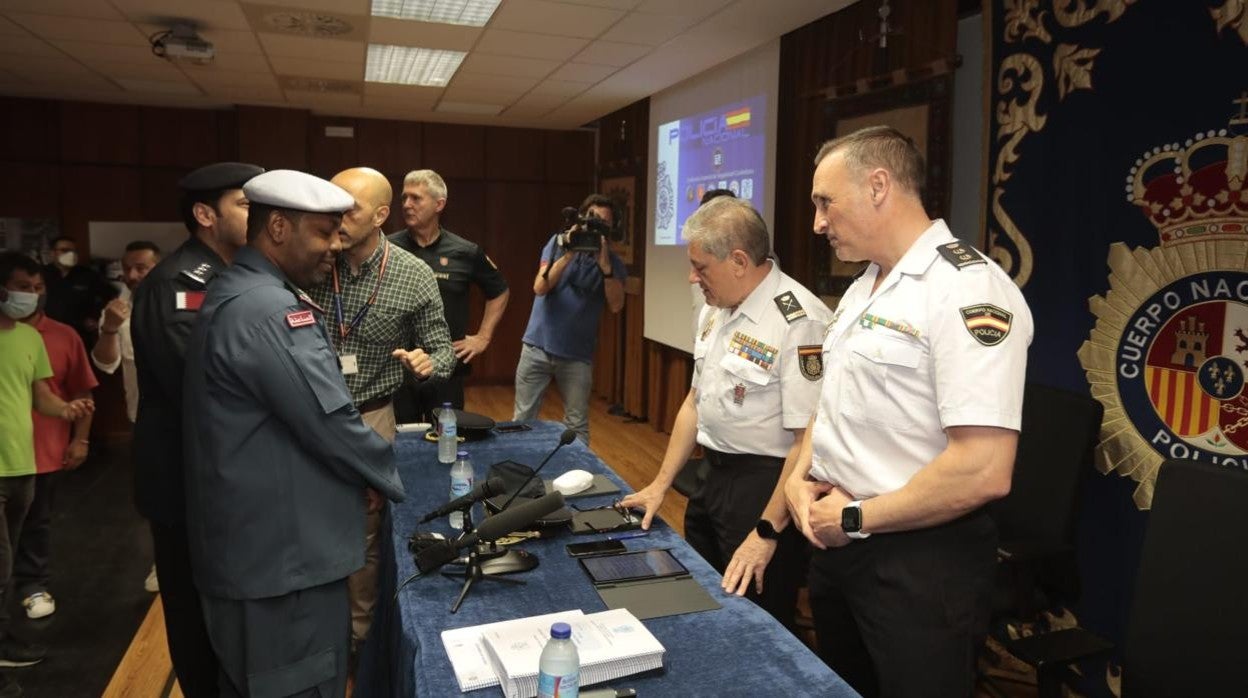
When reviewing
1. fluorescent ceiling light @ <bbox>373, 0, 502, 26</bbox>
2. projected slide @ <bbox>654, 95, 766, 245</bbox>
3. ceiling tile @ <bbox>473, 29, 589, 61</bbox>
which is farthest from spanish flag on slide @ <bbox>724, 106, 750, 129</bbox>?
fluorescent ceiling light @ <bbox>373, 0, 502, 26</bbox>

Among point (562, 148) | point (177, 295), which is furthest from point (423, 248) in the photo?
point (562, 148)

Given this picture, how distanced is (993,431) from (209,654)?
2117 mm

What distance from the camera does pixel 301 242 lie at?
1646 millimetres

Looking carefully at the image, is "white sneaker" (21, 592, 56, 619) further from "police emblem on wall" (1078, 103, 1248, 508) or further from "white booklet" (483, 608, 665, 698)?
"police emblem on wall" (1078, 103, 1248, 508)

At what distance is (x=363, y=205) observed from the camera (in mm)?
2594

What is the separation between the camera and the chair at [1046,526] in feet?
6.75

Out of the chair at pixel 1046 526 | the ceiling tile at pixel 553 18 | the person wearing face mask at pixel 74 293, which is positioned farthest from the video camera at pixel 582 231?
the person wearing face mask at pixel 74 293

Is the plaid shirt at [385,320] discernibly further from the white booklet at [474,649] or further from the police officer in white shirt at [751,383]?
the white booklet at [474,649]

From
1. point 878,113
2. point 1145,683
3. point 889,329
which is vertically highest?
point 878,113

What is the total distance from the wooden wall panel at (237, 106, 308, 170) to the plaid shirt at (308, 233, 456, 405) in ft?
18.5

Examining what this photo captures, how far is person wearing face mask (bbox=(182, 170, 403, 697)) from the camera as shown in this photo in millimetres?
1552

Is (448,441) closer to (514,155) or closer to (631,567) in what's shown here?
(631,567)

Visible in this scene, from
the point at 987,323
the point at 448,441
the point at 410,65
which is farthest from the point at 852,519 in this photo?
the point at 410,65

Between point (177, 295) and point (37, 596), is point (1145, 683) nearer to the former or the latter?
point (177, 295)
